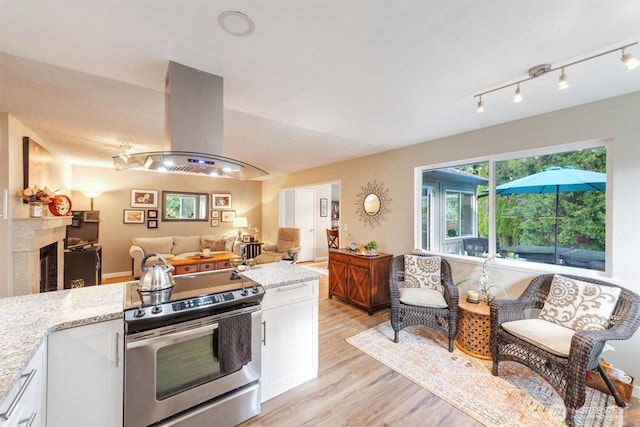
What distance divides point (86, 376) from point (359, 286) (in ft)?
9.84

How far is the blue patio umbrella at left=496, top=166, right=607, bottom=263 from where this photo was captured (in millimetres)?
2381

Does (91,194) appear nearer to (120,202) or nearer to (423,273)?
(120,202)

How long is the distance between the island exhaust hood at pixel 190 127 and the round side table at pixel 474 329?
2.68 meters

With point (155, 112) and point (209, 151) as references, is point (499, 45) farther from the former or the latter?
point (155, 112)

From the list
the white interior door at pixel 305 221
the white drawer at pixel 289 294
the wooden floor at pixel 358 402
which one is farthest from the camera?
the white interior door at pixel 305 221

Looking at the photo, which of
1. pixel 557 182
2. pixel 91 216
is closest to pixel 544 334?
pixel 557 182

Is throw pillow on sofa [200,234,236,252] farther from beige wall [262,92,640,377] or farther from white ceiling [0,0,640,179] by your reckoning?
white ceiling [0,0,640,179]

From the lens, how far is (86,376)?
1.39 m

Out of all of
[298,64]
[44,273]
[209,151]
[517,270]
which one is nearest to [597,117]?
[517,270]

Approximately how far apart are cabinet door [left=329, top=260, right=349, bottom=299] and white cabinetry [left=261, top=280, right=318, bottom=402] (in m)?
1.77

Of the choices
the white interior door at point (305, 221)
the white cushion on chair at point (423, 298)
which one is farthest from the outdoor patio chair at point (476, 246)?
the white interior door at point (305, 221)

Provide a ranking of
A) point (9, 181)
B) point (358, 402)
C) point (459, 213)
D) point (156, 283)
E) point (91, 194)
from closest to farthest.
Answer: point (156, 283) → point (358, 402) → point (9, 181) → point (459, 213) → point (91, 194)

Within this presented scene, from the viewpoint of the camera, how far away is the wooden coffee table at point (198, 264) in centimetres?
452

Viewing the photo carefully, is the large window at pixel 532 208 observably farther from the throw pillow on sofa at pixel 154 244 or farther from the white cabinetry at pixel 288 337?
the throw pillow on sofa at pixel 154 244
